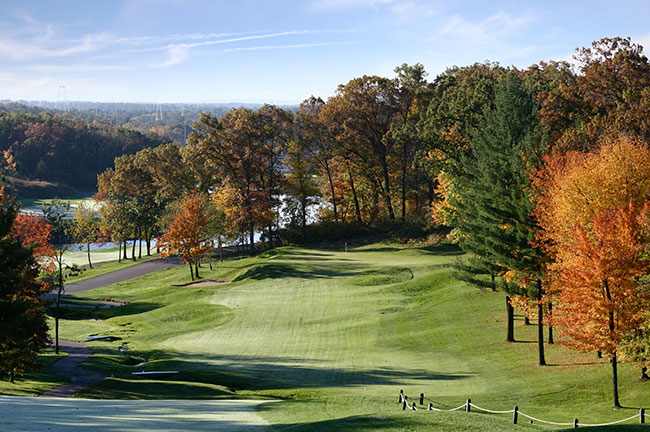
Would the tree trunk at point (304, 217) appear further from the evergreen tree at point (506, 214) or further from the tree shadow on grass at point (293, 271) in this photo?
the evergreen tree at point (506, 214)

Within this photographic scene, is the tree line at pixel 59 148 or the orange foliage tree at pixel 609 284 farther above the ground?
the tree line at pixel 59 148

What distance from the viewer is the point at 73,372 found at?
1049 inches

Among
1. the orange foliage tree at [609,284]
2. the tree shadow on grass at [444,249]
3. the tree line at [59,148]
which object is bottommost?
→ the tree shadow on grass at [444,249]

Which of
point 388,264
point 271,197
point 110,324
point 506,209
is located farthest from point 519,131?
point 271,197

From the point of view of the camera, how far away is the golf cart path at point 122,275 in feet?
200

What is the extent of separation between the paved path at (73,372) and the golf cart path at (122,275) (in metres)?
27.5

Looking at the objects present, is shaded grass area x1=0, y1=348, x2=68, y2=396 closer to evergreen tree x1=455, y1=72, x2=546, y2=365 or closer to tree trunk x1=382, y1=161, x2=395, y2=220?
evergreen tree x1=455, y1=72, x2=546, y2=365

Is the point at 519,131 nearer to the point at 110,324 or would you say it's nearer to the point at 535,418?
the point at 535,418

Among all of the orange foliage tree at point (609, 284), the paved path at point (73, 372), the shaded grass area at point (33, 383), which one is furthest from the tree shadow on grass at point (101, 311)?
the orange foliage tree at point (609, 284)

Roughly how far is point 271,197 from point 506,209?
147 feet

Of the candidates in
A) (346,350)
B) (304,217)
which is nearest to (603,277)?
(346,350)

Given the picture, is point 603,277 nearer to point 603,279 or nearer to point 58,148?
point 603,279

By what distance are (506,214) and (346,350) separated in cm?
1185

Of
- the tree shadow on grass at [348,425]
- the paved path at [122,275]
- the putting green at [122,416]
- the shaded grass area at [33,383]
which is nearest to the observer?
the putting green at [122,416]
